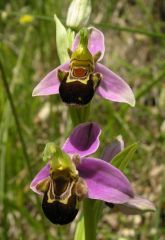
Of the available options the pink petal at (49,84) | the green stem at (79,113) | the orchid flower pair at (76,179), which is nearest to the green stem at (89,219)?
the orchid flower pair at (76,179)

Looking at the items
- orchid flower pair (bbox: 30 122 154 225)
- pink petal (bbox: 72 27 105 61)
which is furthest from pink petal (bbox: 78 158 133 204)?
pink petal (bbox: 72 27 105 61)

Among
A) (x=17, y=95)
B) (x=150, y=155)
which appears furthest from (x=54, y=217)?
(x=17, y=95)

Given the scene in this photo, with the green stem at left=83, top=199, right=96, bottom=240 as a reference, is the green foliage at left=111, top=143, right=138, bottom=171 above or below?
above

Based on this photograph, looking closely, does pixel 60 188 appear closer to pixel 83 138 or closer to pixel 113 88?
pixel 83 138

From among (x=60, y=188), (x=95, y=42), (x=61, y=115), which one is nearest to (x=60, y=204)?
(x=60, y=188)

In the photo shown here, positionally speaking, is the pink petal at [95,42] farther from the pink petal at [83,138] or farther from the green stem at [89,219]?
the green stem at [89,219]

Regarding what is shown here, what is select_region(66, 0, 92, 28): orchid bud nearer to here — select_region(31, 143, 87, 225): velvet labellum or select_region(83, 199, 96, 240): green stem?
select_region(31, 143, 87, 225): velvet labellum
